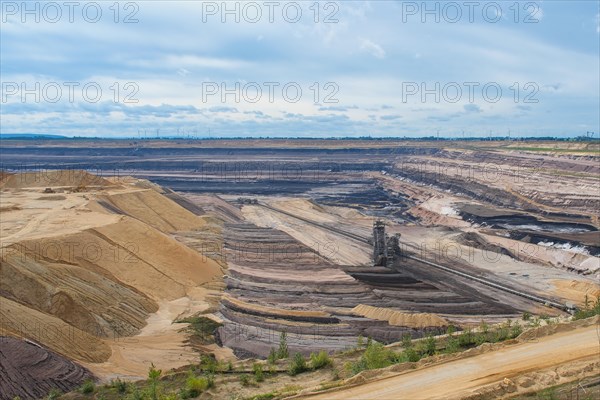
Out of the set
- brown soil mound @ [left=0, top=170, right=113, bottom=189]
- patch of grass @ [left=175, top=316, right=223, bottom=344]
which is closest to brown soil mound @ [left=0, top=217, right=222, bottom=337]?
patch of grass @ [left=175, top=316, right=223, bottom=344]

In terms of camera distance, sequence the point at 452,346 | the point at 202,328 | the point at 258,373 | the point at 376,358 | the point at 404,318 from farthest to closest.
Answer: the point at 404,318
the point at 202,328
the point at 452,346
the point at 258,373
the point at 376,358

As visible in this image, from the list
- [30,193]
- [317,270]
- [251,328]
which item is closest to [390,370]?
[251,328]

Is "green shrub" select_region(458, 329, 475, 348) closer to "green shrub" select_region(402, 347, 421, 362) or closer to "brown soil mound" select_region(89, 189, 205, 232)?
"green shrub" select_region(402, 347, 421, 362)

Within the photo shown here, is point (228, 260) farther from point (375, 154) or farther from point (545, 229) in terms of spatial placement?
point (375, 154)

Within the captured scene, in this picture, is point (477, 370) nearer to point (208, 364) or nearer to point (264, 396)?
point (264, 396)

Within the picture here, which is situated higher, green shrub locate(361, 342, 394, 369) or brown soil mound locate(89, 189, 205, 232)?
brown soil mound locate(89, 189, 205, 232)

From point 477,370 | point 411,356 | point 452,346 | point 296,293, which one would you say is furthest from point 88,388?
point 296,293
